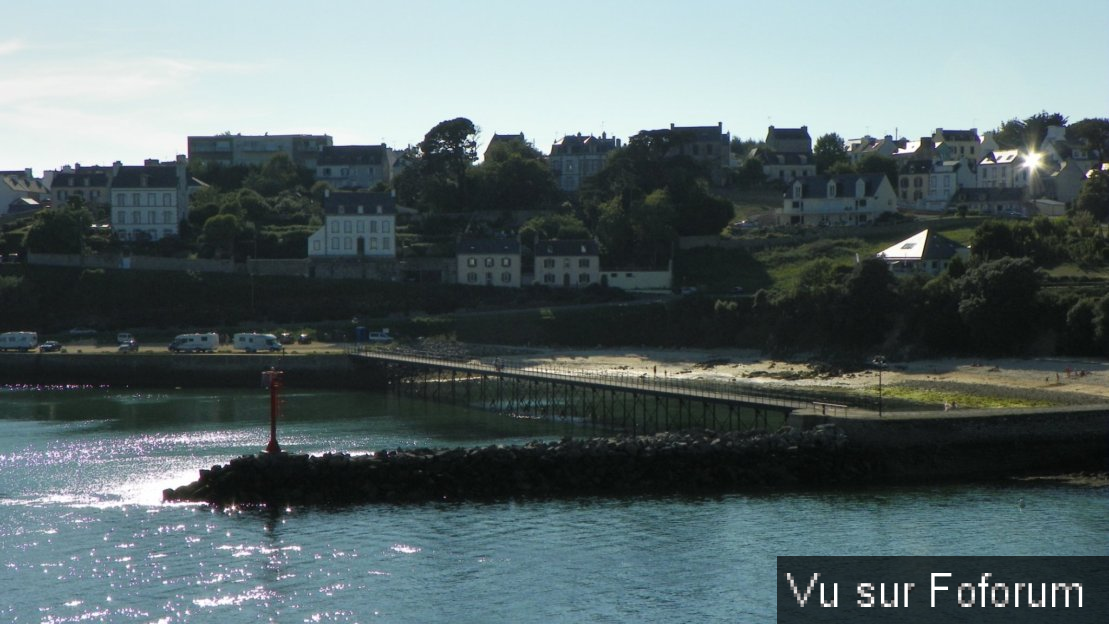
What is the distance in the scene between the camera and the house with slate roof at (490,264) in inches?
3546

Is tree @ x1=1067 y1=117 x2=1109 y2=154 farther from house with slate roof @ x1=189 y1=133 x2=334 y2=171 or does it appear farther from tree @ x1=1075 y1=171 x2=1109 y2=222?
house with slate roof @ x1=189 y1=133 x2=334 y2=171

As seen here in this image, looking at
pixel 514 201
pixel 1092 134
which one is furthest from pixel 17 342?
pixel 1092 134

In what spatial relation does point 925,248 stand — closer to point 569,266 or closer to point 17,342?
point 569,266

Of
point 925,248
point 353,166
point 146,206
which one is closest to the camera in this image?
point 925,248

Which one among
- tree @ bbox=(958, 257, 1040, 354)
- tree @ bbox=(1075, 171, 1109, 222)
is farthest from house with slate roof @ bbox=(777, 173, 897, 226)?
tree @ bbox=(958, 257, 1040, 354)

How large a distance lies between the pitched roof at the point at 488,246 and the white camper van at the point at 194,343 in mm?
21016

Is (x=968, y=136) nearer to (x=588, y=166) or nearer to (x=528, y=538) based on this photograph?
(x=588, y=166)

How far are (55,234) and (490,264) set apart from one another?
28137 mm

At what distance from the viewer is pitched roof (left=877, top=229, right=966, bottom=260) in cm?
8144

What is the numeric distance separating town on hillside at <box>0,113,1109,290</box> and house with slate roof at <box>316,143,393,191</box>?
0.16m

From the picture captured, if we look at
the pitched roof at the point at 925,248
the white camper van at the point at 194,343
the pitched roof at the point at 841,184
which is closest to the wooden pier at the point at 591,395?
the white camper van at the point at 194,343

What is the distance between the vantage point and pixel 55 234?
295 ft

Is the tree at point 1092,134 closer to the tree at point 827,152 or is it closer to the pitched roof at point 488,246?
the tree at point 827,152

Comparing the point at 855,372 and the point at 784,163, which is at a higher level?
the point at 784,163
